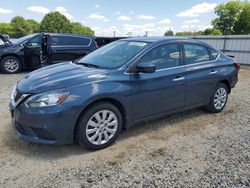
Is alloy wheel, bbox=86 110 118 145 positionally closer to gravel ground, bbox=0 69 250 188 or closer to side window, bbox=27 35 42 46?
gravel ground, bbox=0 69 250 188

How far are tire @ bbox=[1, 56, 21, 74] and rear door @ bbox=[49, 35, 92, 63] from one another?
1294mm

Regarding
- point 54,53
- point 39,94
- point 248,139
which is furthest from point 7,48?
point 248,139

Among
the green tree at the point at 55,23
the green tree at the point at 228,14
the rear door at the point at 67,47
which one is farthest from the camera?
the green tree at the point at 228,14

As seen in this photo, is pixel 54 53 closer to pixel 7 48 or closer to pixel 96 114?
pixel 7 48

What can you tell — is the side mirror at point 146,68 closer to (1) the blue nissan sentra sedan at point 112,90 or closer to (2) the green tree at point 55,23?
(1) the blue nissan sentra sedan at point 112,90

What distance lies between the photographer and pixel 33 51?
9.62 m

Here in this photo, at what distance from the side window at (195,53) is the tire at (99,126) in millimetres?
1711

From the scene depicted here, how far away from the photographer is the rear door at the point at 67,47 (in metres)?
9.87

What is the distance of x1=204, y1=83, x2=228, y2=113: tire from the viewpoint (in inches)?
201

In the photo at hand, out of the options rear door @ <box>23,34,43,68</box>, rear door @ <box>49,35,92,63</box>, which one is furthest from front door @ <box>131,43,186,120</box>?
rear door @ <box>23,34,43,68</box>

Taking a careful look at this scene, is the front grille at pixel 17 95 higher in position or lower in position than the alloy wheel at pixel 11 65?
higher

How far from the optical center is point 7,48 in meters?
9.41

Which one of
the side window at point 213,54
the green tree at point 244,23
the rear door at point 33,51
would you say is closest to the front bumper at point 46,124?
the side window at point 213,54

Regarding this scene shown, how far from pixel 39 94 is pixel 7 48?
23.4 feet
